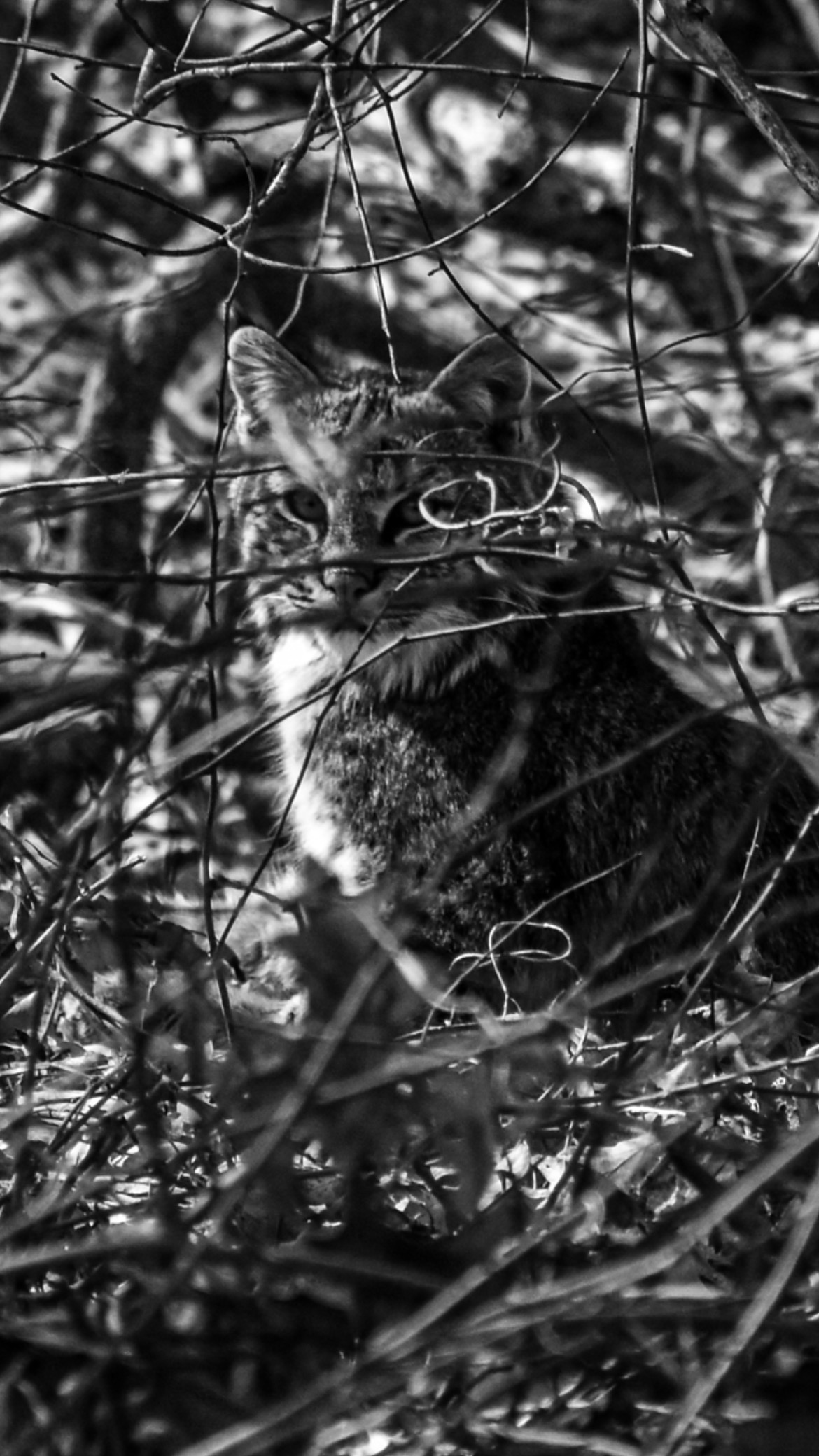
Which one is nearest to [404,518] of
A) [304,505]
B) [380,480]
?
[380,480]

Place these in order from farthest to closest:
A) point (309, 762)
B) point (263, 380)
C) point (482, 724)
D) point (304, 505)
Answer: point (263, 380) → point (304, 505) → point (482, 724) → point (309, 762)

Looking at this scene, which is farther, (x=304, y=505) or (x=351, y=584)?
(x=304, y=505)

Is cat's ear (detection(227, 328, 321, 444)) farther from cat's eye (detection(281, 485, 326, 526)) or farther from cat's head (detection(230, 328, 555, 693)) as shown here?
cat's eye (detection(281, 485, 326, 526))

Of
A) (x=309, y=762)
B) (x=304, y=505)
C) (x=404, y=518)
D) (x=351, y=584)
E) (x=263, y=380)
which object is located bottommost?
(x=309, y=762)

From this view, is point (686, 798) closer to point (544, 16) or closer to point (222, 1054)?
point (222, 1054)

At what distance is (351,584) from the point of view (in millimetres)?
4066

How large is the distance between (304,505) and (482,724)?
2.57 ft

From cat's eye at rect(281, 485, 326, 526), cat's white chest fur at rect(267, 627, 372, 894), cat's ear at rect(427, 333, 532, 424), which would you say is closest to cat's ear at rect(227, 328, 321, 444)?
cat's eye at rect(281, 485, 326, 526)

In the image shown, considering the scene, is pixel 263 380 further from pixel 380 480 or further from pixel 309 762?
pixel 309 762

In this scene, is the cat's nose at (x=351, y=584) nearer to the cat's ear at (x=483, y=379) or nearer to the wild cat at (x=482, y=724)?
the wild cat at (x=482, y=724)

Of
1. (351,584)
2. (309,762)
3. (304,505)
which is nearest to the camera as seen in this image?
(351,584)

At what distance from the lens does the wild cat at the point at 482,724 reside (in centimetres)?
415

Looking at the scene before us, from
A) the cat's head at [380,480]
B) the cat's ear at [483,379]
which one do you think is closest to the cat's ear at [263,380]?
the cat's head at [380,480]

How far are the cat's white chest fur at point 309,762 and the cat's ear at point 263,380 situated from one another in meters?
0.63
